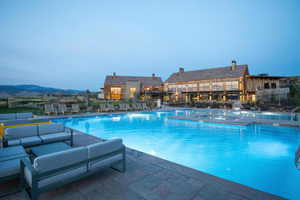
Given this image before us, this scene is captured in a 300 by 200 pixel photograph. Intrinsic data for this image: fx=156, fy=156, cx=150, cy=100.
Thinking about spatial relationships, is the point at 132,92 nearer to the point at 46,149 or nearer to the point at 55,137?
the point at 55,137

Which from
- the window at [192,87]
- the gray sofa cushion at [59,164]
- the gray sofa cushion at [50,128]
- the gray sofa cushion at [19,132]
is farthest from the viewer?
the window at [192,87]

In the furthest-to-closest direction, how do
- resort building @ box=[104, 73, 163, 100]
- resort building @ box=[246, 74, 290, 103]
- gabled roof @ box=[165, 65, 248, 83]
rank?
resort building @ box=[104, 73, 163, 100] → gabled roof @ box=[165, 65, 248, 83] → resort building @ box=[246, 74, 290, 103]

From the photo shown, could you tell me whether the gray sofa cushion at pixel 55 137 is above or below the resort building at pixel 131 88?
below

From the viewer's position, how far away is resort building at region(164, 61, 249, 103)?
23250 mm

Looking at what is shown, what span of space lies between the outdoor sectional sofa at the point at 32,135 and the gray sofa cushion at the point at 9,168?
163 centimetres

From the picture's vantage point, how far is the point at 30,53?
123 ft

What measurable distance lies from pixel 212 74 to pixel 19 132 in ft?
88.5

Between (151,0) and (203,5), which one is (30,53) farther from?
(203,5)

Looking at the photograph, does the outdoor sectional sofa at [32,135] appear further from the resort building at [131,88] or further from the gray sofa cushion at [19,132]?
the resort building at [131,88]

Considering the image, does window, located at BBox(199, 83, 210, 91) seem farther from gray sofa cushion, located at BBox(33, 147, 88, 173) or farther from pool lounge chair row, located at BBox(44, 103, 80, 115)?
gray sofa cushion, located at BBox(33, 147, 88, 173)

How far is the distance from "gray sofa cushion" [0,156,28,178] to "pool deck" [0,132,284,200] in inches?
13.7

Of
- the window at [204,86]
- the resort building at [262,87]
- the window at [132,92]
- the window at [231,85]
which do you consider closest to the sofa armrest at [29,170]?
the resort building at [262,87]

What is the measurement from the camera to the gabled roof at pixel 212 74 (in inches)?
939

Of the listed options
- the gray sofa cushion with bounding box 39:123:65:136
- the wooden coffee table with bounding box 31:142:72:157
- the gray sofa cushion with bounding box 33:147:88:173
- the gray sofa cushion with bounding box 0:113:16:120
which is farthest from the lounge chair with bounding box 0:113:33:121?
the gray sofa cushion with bounding box 33:147:88:173
